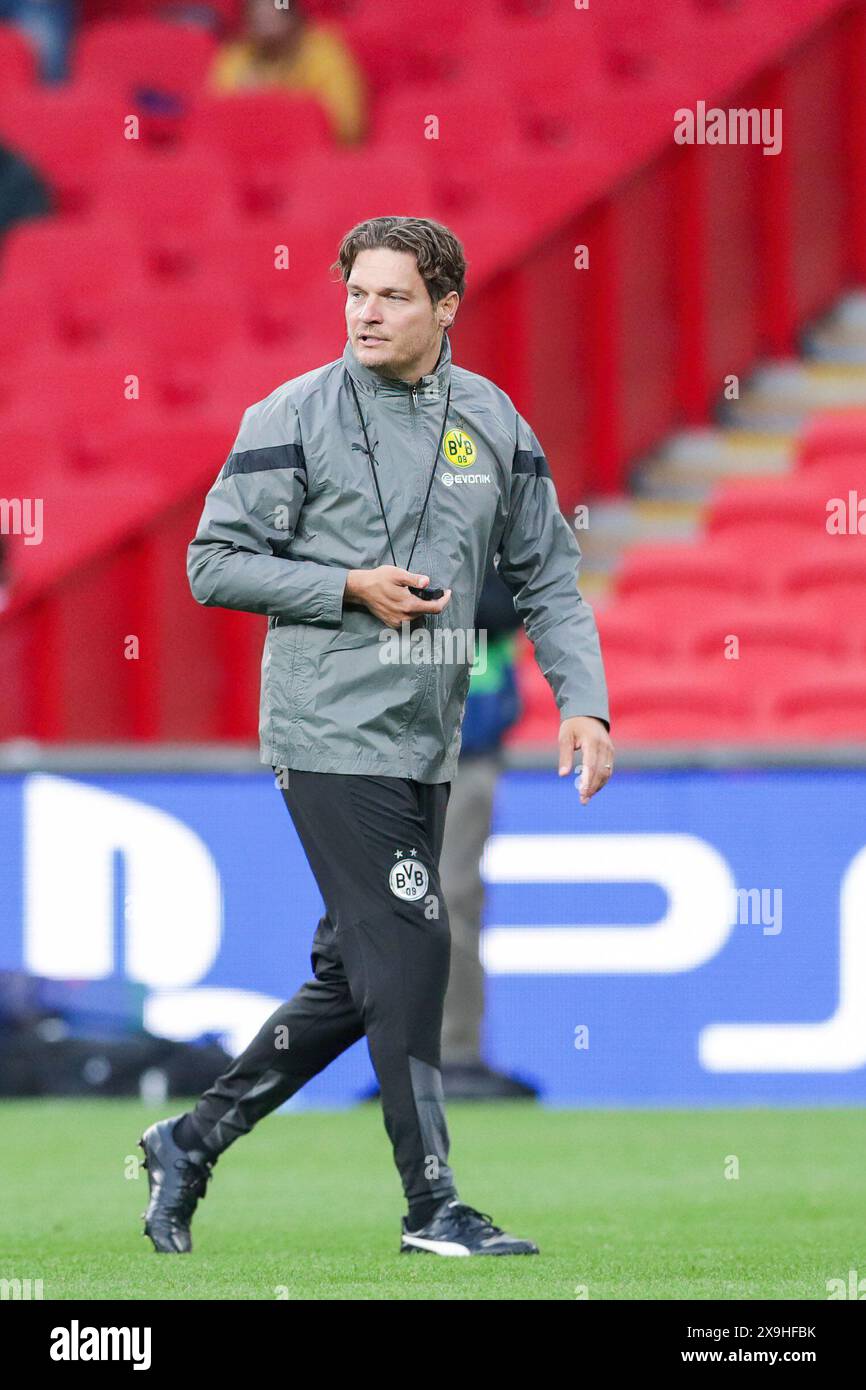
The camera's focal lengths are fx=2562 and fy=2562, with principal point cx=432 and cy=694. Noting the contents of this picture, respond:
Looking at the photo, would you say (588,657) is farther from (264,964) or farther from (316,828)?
(264,964)

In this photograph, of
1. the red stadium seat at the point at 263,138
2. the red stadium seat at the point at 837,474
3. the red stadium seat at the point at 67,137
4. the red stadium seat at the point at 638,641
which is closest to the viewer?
the red stadium seat at the point at 638,641

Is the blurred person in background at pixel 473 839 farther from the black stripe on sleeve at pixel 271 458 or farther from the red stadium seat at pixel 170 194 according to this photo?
the red stadium seat at pixel 170 194

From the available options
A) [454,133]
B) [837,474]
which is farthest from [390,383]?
[454,133]

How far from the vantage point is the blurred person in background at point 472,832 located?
7852 mm

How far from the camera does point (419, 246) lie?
15.2ft

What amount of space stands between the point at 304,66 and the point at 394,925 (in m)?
9.57

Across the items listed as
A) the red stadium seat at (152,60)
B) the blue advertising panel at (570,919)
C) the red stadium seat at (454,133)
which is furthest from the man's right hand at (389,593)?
the red stadium seat at (152,60)

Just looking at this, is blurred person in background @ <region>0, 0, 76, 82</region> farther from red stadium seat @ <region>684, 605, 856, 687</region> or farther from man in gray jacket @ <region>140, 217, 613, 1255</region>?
man in gray jacket @ <region>140, 217, 613, 1255</region>

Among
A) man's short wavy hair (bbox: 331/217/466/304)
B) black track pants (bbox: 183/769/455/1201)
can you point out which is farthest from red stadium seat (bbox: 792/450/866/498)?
black track pants (bbox: 183/769/455/1201)

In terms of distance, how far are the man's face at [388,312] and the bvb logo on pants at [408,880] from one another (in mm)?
889

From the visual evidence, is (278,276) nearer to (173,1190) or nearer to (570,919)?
(570,919)

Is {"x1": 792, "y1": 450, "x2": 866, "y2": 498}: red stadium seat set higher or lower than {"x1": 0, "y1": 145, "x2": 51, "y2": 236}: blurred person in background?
lower

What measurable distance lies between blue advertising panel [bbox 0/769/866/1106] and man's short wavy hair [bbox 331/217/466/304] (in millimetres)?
3498

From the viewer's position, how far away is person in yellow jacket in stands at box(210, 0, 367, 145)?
13227mm
